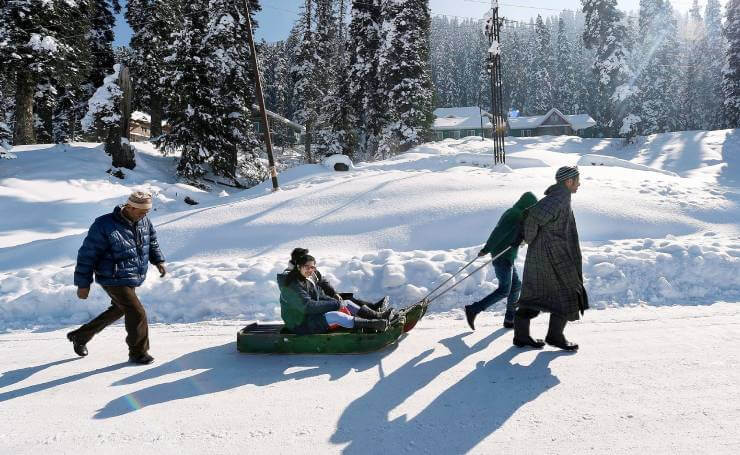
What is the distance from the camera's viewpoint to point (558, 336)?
4898mm

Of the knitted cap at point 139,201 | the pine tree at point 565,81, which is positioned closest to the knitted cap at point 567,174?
the knitted cap at point 139,201

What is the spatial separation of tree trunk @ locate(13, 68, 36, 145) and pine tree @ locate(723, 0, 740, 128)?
49679mm

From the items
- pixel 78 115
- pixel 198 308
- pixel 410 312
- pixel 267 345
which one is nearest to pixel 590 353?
pixel 410 312

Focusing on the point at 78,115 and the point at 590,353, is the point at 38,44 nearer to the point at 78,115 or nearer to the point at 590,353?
the point at 78,115

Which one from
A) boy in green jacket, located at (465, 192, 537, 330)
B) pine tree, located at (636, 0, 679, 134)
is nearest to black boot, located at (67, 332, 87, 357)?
boy in green jacket, located at (465, 192, 537, 330)

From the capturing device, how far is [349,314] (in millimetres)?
5520

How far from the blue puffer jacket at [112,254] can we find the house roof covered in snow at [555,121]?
67.4 metres

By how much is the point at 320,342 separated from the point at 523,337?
2114 mm

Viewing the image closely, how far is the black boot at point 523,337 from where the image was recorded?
5023 mm

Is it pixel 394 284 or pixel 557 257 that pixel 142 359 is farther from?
pixel 557 257

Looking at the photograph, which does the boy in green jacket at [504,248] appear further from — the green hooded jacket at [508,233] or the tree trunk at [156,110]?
the tree trunk at [156,110]

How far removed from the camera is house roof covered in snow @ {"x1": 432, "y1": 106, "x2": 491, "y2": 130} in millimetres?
68438

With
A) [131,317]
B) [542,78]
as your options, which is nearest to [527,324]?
[131,317]

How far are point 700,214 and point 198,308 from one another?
1032 cm
